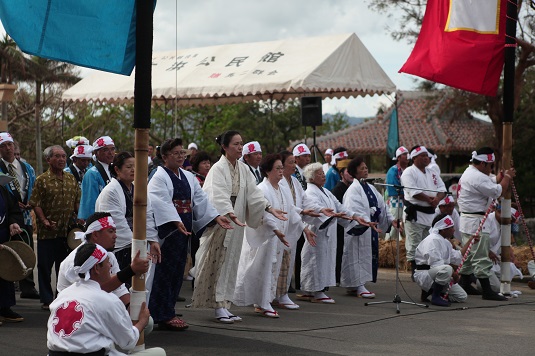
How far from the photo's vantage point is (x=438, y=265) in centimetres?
1089

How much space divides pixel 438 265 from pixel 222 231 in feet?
10.0

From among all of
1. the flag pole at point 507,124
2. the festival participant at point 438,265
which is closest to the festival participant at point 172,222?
the festival participant at point 438,265

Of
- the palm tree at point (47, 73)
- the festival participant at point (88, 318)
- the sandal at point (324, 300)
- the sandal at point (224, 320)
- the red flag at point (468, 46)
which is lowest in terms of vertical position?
the sandal at point (224, 320)

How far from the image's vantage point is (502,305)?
11031 millimetres

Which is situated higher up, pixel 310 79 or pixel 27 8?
pixel 310 79

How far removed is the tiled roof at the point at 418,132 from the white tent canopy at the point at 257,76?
16016 millimetres

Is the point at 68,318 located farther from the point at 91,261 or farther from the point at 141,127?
the point at 141,127

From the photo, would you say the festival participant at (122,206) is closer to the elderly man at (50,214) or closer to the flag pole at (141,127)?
the elderly man at (50,214)

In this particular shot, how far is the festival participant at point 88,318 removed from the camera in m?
5.27

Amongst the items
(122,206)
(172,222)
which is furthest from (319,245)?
(122,206)

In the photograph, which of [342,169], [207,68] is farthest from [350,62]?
[342,169]

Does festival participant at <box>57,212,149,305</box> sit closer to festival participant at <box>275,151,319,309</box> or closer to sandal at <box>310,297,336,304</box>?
festival participant at <box>275,151,319,309</box>

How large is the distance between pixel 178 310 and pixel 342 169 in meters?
4.11

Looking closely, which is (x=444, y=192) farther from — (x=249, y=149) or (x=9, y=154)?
(x=9, y=154)
